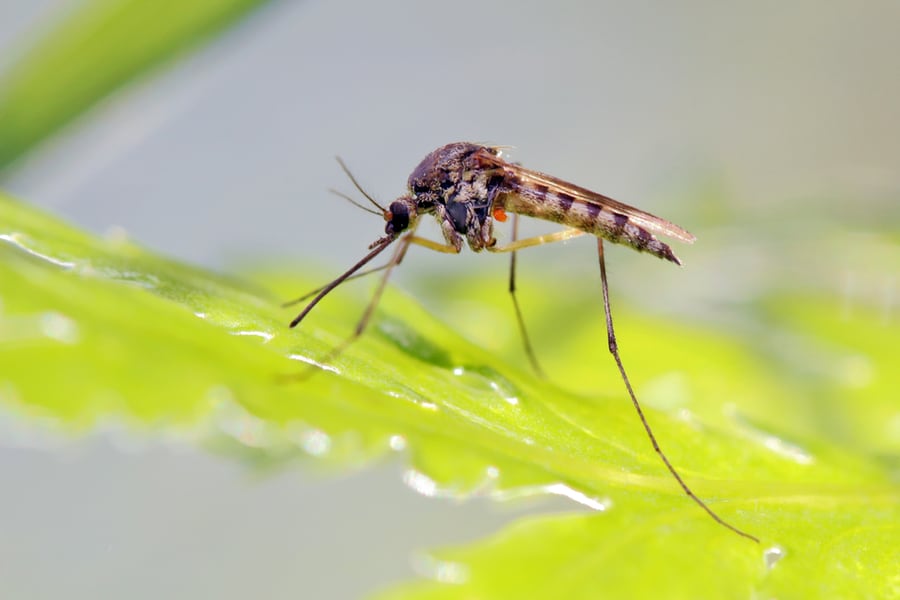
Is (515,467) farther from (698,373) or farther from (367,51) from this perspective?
(367,51)

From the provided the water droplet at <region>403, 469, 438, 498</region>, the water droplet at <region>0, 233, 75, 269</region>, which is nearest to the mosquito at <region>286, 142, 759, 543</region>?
the water droplet at <region>0, 233, 75, 269</region>

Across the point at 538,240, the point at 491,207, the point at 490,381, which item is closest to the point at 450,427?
the point at 490,381

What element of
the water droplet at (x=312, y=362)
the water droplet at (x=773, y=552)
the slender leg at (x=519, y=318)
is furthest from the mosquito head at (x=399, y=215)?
the water droplet at (x=773, y=552)

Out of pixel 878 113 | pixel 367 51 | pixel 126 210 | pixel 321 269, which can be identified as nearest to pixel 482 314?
pixel 321 269

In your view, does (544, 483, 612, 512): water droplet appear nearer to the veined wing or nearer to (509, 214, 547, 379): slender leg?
the veined wing

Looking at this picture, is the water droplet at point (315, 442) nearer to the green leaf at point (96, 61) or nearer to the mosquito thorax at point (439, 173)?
Result: the mosquito thorax at point (439, 173)

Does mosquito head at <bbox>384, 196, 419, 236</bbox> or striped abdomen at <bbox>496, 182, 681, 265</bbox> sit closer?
striped abdomen at <bbox>496, 182, 681, 265</bbox>

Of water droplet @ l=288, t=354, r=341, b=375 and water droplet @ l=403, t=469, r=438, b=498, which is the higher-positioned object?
water droplet @ l=288, t=354, r=341, b=375
